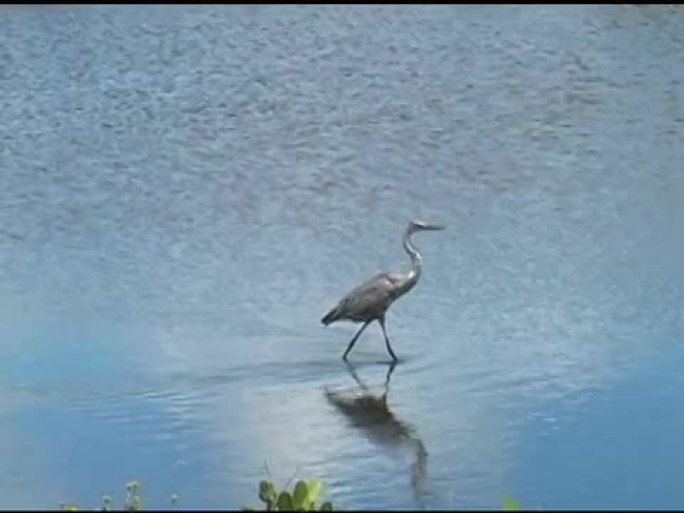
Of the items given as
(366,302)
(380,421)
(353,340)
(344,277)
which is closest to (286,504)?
(380,421)

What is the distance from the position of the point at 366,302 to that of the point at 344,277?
2.15 metres

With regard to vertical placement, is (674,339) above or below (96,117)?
below

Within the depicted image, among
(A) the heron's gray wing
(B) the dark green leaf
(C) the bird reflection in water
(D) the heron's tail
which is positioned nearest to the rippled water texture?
(C) the bird reflection in water

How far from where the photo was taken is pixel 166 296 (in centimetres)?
1559

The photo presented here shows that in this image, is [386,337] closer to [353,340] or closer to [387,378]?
[353,340]

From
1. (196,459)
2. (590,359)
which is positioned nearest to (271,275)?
(590,359)

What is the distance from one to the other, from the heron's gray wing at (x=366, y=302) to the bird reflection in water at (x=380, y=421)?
560mm

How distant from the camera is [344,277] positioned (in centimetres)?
1587

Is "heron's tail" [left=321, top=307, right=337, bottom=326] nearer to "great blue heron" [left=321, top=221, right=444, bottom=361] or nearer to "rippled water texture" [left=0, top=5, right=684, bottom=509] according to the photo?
"great blue heron" [left=321, top=221, right=444, bottom=361]

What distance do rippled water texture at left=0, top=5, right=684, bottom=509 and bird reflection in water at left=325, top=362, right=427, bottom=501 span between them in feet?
0.08

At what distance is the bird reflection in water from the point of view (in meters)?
11.4

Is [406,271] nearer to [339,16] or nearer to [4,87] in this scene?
[4,87]

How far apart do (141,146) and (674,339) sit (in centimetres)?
1129

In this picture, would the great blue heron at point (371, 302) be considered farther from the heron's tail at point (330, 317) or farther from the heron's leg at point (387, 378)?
the heron's leg at point (387, 378)
